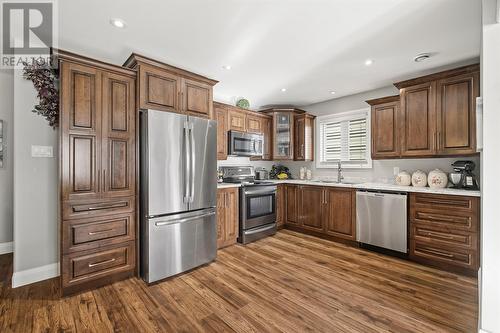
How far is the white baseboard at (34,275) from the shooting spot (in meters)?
2.32

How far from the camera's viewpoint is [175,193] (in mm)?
2590

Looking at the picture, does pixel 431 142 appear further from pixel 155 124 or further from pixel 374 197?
pixel 155 124

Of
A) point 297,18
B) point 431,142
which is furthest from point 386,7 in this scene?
point 431,142

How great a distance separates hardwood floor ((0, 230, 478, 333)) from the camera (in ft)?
5.81

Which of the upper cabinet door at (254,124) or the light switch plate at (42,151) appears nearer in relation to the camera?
the light switch plate at (42,151)

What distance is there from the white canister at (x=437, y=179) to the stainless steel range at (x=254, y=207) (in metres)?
2.29

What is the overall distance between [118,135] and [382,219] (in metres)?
3.52

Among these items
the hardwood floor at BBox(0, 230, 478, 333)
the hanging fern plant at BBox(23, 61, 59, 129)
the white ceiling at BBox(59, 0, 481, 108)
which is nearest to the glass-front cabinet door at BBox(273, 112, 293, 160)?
the white ceiling at BBox(59, 0, 481, 108)

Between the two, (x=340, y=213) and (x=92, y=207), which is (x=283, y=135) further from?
(x=92, y=207)

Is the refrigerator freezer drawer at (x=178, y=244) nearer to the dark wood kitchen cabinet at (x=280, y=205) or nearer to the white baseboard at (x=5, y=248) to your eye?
the dark wood kitchen cabinet at (x=280, y=205)

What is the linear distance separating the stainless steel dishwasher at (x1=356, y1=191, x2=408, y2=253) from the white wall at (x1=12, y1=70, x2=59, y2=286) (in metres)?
3.95

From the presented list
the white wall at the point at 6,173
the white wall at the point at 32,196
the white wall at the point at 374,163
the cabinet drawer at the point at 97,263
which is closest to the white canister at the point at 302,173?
the white wall at the point at 374,163

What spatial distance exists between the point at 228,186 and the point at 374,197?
213 cm

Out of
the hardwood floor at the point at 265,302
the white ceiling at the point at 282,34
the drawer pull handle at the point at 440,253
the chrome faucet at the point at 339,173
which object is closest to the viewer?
the hardwood floor at the point at 265,302
